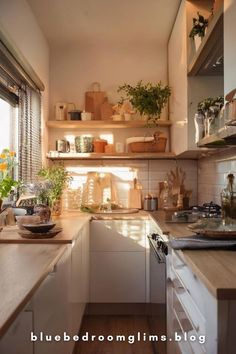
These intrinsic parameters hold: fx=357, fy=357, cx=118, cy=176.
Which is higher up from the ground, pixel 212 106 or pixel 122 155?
pixel 212 106

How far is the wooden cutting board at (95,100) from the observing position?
3.68 meters

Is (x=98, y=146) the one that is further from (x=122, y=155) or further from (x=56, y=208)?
(x=56, y=208)

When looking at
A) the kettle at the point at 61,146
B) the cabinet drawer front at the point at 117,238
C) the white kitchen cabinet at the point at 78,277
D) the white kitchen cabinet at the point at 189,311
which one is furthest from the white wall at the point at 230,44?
the kettle at the point at 61,146

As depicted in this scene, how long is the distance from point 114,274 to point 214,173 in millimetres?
1227

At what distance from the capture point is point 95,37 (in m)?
3.53

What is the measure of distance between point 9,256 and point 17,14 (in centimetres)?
188

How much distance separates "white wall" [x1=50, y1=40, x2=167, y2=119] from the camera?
→ 12.3ft

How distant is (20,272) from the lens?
1262 millimetres

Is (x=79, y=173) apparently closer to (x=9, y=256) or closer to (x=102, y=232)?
(x=102, y=232)

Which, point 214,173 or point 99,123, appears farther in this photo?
point 99,123

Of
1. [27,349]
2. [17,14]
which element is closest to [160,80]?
[17,14]

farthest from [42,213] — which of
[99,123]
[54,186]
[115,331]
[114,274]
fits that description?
[99,123]

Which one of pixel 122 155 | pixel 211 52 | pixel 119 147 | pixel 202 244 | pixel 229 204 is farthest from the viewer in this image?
pixel 119 147

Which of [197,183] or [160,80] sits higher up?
[160,80]
